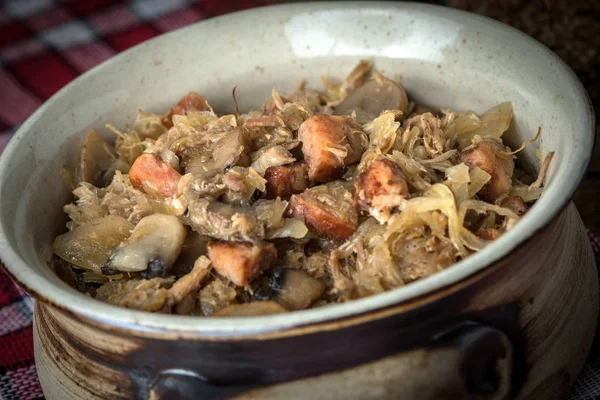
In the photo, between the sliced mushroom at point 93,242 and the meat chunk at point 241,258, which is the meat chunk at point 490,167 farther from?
the sliced mushroom at point 93,242

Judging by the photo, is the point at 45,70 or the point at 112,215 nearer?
the point at 112,215

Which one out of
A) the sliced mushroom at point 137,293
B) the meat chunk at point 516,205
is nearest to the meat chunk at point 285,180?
the sliced mushroom at point 137,293

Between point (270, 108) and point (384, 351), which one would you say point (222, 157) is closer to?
point (270, 108)

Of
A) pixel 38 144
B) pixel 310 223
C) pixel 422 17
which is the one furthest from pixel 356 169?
pixel 38 144

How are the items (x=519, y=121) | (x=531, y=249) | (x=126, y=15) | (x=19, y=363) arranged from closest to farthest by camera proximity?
(x=531, y=249), (x=519, y=121), (x=19, y=363), (x=126, y=15)

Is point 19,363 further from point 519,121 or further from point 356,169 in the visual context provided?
point 519,121

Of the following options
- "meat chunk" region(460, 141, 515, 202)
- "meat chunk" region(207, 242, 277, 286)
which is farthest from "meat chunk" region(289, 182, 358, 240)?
"meat chunk" region(460, 141, 515, 202)

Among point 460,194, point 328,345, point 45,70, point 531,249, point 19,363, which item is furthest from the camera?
point 45,70
